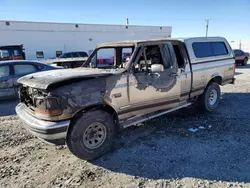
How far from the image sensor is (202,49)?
5.52 meters

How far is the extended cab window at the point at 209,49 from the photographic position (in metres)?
5.36

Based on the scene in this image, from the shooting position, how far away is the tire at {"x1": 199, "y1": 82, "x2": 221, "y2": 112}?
5770mm

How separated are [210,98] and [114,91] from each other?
3.60 meters

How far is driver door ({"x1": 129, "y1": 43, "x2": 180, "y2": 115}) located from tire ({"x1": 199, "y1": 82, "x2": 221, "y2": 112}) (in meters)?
1.20

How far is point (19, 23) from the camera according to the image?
85.8ft

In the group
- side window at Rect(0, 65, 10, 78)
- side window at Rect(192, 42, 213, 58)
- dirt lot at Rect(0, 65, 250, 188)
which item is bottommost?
dirt lot at Rect(0, 65, 250, 188)

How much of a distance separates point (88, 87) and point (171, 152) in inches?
75.2

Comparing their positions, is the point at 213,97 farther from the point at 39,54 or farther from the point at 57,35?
the point at 57,35

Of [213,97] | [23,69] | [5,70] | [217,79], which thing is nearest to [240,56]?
[217,79]

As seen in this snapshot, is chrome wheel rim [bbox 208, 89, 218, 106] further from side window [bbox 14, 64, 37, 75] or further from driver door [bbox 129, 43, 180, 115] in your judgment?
side window [bbox 14, 64, 37, 75]

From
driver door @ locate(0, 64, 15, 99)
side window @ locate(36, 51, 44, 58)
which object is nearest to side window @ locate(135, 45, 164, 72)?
driver door @ locate(0, 64, 15, 99)

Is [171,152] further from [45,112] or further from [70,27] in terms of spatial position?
[70,27]

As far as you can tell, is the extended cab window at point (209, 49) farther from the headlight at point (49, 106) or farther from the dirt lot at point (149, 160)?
the headlight at point (49, 106)

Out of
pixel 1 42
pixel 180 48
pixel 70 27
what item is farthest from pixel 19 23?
pixel 180 48
